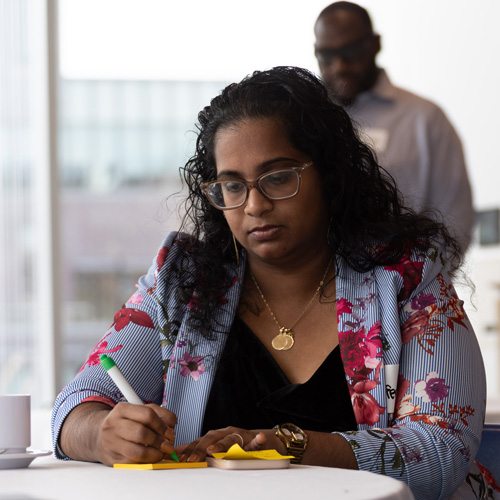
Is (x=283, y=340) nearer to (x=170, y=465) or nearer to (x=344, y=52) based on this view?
(x=170, y=465)

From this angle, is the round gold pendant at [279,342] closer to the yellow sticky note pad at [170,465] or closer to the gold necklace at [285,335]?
the gold necklace at [285,335]

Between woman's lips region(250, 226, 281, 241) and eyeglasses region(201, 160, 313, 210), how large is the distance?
0.05 meters

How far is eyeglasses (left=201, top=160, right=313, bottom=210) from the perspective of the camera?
1.47 m

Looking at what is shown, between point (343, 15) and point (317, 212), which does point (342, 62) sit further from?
point (317, 212)

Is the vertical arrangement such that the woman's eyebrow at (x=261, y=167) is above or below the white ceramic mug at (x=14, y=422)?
above

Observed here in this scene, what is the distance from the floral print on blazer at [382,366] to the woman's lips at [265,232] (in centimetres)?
16

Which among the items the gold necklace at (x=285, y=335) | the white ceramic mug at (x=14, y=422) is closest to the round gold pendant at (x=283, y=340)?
the gold necklace at (x=285, y=335)

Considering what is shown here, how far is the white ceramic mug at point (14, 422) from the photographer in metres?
1.13

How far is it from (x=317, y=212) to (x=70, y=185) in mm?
3676

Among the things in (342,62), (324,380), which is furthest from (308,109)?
(342,62)

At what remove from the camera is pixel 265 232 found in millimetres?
1471

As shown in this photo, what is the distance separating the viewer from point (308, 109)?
156cm

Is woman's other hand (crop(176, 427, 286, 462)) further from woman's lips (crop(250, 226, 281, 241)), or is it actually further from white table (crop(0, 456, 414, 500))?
woman's lips (crop(250, 226, 281, 241))

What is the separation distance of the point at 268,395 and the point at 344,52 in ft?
5.61
